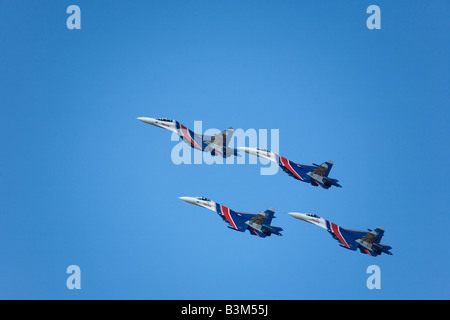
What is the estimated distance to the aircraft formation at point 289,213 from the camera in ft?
320

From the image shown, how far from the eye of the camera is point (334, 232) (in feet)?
324

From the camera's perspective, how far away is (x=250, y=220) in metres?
98.1

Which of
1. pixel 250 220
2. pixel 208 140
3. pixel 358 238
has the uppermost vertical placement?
pixel 208 140

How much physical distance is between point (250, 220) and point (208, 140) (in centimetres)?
1061

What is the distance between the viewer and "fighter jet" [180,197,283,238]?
97438 mm

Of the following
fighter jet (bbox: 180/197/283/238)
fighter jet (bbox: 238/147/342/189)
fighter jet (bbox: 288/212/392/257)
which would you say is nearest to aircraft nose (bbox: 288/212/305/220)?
fighter jet (bbox: 288/212/392/257)

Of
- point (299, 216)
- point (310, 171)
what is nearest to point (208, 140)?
point (310, 171)

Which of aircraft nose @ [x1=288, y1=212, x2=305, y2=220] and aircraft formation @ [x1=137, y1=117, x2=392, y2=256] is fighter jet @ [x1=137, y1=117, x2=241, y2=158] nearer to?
aircraft formation @ [x1=137, y1=117, x2=392, y2=256]

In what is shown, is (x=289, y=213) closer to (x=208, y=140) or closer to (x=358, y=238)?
(x=358, y=238)

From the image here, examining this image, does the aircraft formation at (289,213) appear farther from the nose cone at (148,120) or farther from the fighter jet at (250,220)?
the nose cone at (148,120)

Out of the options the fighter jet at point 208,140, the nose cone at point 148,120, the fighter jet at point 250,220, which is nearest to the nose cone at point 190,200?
the fighter jet at point 250,220
